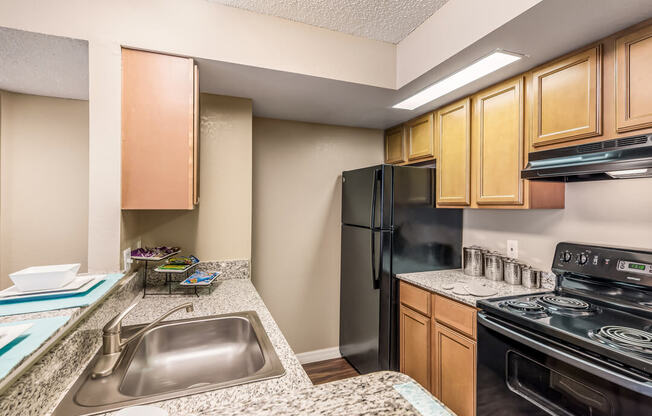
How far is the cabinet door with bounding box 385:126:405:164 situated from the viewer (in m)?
2.82

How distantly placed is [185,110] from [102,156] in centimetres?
46

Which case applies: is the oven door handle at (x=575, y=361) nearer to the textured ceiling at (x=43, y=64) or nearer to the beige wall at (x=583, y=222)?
the beige wall at (x=583, y=222)

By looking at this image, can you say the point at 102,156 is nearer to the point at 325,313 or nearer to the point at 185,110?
the point at 185,110

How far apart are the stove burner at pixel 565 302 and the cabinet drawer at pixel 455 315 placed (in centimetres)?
36

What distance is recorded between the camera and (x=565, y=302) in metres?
1.53

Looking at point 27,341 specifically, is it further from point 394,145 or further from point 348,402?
point 394,145

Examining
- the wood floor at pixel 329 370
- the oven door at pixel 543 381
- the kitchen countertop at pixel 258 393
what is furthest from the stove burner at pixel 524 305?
the wood floor at pixel 329 370

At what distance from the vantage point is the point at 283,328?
9.20ft

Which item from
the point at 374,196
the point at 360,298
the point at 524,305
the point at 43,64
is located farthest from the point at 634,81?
the point at 43,64

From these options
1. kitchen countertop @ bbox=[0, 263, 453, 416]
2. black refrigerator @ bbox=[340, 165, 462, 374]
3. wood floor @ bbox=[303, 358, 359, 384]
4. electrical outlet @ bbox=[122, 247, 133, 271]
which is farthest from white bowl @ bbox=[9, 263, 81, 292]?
wood floor @ bbox=[303, 358, 359, 384]

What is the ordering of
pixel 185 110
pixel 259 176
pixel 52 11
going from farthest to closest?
pixel 259 176 < pixel 185 110 < pixel 52 11

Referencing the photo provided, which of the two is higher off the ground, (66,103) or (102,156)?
(66,103)

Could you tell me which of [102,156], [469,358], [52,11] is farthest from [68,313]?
[469,358]

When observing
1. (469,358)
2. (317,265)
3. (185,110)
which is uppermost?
(185,110)
